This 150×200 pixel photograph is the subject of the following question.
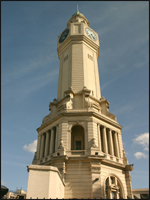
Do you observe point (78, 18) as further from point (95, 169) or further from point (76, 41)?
point (95, 169)

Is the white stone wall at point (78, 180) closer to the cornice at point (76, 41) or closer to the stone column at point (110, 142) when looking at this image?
the stone column at point (110, 142)

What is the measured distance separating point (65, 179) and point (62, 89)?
1984 centimetres

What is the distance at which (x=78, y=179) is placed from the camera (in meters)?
28.1

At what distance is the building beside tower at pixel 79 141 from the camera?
26.4 m

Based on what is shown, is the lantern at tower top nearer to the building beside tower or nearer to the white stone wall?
the building beside tower

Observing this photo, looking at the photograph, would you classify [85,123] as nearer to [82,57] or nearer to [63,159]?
[63,159]

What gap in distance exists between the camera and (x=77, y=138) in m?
35.2

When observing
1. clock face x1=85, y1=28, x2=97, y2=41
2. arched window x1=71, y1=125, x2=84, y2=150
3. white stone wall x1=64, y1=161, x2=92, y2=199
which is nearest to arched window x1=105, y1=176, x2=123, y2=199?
white stone wall x1=64, y1=161, x2=92, y2=199

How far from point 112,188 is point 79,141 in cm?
969

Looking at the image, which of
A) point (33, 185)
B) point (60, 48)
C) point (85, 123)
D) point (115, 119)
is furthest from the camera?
point (60, 48)

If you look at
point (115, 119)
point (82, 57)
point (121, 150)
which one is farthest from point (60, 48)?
point (121, 150)

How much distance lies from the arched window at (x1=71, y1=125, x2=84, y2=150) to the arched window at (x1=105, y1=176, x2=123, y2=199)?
7.24 meters

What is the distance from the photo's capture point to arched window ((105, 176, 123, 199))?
93.7 feet

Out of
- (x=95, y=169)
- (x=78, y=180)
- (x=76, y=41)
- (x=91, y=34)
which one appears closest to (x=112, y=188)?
(x=95, y=169)
